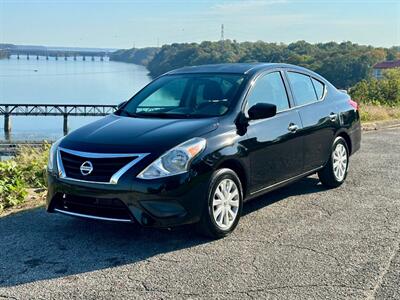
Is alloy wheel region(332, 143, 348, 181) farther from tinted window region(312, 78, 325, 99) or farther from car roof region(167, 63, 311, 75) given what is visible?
car roof region(167, 63, 311, 75)

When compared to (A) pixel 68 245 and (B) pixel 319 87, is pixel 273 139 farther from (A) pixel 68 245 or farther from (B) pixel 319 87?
(A) pixel 68 245

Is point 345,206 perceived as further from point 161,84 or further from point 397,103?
point 397,103

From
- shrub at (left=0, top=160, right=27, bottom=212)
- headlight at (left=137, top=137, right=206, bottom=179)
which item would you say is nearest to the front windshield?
headlight at (left=137, top=137, right=206, bottom=179)

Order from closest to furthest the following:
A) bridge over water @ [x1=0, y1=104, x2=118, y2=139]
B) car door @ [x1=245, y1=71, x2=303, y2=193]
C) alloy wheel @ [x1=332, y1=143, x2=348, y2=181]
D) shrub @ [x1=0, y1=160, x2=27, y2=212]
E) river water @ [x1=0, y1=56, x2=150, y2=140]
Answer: car door @ [x1=245, y1=71, x2=303, y2=193] → shrub @ [x1=0, y1=160, x2=27, y2=212] → alloy wheel @ [x1=332, y1=143, x2=348, y2=181] → bridge over water @ [x1=0, y1=104, x2=118, y2=139] → river water @ [x1=0, y1=56, x2=150, y2=140]

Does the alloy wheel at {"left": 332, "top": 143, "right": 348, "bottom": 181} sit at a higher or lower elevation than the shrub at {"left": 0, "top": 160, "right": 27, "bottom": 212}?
higher

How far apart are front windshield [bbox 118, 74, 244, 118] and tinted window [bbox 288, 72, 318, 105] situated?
2.94ft

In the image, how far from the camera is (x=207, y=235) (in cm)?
480

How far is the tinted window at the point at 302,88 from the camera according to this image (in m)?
6.26

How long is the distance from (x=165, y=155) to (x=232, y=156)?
77 cm

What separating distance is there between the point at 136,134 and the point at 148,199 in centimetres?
69

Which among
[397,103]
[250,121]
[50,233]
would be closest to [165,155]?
[250,121]

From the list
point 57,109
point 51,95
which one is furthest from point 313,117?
point 51,95

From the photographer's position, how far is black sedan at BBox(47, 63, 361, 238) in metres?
4.48

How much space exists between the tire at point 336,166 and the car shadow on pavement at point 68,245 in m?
1.56
